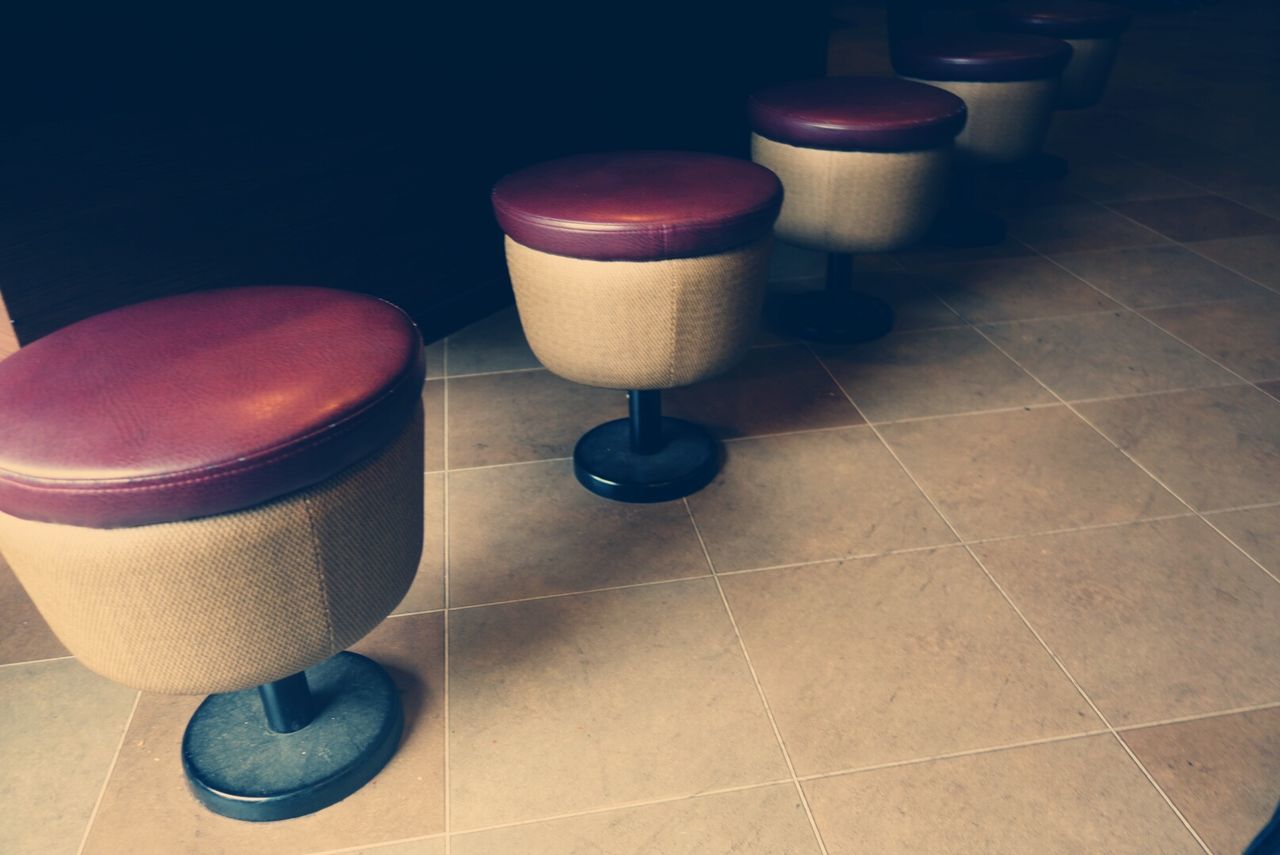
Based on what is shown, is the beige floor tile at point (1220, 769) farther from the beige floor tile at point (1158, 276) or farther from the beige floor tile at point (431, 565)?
the beige floor tile at point (1158, 276)

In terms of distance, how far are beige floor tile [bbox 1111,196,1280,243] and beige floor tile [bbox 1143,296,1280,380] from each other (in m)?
0.59

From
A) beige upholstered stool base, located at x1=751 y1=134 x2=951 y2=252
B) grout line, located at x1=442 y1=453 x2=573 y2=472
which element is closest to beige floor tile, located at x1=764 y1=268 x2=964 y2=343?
beige upholstered stool base, located at x1=751 y1=134 x2=951 y2=252

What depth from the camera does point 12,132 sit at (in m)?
1.40

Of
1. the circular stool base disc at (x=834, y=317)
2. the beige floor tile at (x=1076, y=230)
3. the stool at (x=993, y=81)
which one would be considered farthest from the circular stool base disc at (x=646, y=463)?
the beige floor tile at (x=1076, y=230)

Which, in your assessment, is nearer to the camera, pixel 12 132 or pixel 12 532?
pixel 12 532

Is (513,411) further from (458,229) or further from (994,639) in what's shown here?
(994,639)

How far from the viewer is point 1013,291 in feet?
9.37

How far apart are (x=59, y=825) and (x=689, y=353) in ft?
3.73

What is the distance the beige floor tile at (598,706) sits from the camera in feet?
4.25

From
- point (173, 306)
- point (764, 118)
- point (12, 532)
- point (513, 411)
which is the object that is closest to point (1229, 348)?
point (764, 118)

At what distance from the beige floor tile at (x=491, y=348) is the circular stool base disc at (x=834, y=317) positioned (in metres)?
0.70

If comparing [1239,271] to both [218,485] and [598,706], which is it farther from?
[218,485]

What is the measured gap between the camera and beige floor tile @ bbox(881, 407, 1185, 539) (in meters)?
1.83

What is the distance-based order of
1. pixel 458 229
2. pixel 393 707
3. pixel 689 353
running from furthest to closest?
1. pixel 458 229
2. pixel 689 353
3. pixel 393 707
